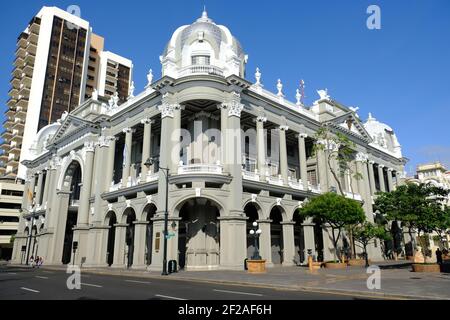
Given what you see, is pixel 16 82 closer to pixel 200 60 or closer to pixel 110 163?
pixel 110 163

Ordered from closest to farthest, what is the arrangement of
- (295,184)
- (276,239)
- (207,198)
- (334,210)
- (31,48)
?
(207,198) → (334,210) → (295,184) → (276,239) → (31,48)

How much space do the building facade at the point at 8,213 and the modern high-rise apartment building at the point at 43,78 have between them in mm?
6259

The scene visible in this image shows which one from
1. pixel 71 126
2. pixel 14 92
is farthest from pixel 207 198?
pixel 14 92

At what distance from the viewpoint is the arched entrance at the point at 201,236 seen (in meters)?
30.1

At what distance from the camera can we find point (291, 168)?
43.1m

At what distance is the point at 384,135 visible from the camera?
200ft

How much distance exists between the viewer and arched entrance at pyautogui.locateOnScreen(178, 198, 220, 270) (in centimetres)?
3008

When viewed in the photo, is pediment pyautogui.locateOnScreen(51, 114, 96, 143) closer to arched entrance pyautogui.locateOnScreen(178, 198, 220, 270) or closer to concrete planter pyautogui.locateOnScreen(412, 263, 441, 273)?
A: arched entrance pyautogui.locateOnScreen(178, 198, 220, 270)

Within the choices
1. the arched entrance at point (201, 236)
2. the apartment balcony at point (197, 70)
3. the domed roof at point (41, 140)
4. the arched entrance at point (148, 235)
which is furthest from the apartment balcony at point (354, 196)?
the domed roof at point (41, 140)

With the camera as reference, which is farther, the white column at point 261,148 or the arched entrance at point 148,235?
the white column at point 261,148

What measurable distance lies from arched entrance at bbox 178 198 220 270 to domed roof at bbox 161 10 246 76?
42.1 ft

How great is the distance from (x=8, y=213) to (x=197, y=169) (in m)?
63.4

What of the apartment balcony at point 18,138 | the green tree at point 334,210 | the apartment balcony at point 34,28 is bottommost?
the green tree at point 334,210

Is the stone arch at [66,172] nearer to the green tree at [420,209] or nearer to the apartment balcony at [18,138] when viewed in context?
the green tree at [420,209]
